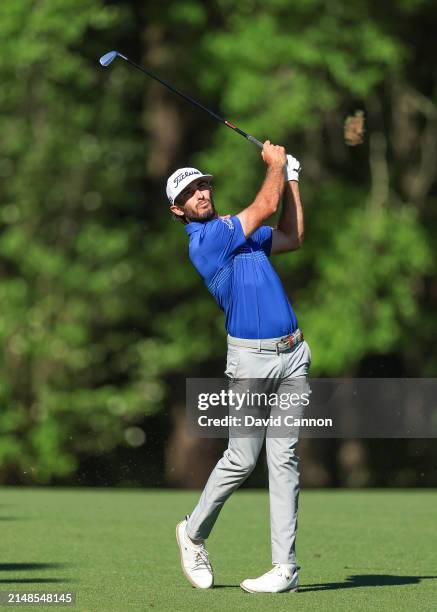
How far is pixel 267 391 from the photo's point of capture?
8.75m

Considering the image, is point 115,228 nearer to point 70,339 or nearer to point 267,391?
point 70,339

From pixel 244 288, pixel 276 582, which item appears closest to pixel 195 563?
pixel 276 582

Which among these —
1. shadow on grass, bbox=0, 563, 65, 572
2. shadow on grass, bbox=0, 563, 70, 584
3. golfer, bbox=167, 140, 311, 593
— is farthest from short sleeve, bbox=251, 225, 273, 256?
shadow on grass, bbox=0, 563, 65, 572

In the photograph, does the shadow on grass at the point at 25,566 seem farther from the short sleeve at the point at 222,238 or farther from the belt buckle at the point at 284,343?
the short sleeve at the point at 222,238

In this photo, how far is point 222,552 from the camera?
1117 centimetres

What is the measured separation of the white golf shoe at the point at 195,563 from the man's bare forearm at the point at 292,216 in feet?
6.02

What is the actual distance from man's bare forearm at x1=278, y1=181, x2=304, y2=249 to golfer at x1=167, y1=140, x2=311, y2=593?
0.36 metres

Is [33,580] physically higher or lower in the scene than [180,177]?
lower

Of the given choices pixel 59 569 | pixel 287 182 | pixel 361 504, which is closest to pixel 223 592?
pixel 59 569

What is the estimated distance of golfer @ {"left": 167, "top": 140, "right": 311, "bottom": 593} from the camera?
28.4 ft

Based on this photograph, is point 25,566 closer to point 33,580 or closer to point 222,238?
point 33,580

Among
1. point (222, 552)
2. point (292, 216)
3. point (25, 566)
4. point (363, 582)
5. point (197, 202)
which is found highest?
point (197, 202)

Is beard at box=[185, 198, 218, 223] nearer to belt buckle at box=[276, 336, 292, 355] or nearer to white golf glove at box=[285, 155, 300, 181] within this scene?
white golf glove at box=[285, 155, 300, 181]

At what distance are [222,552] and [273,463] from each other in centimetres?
258
